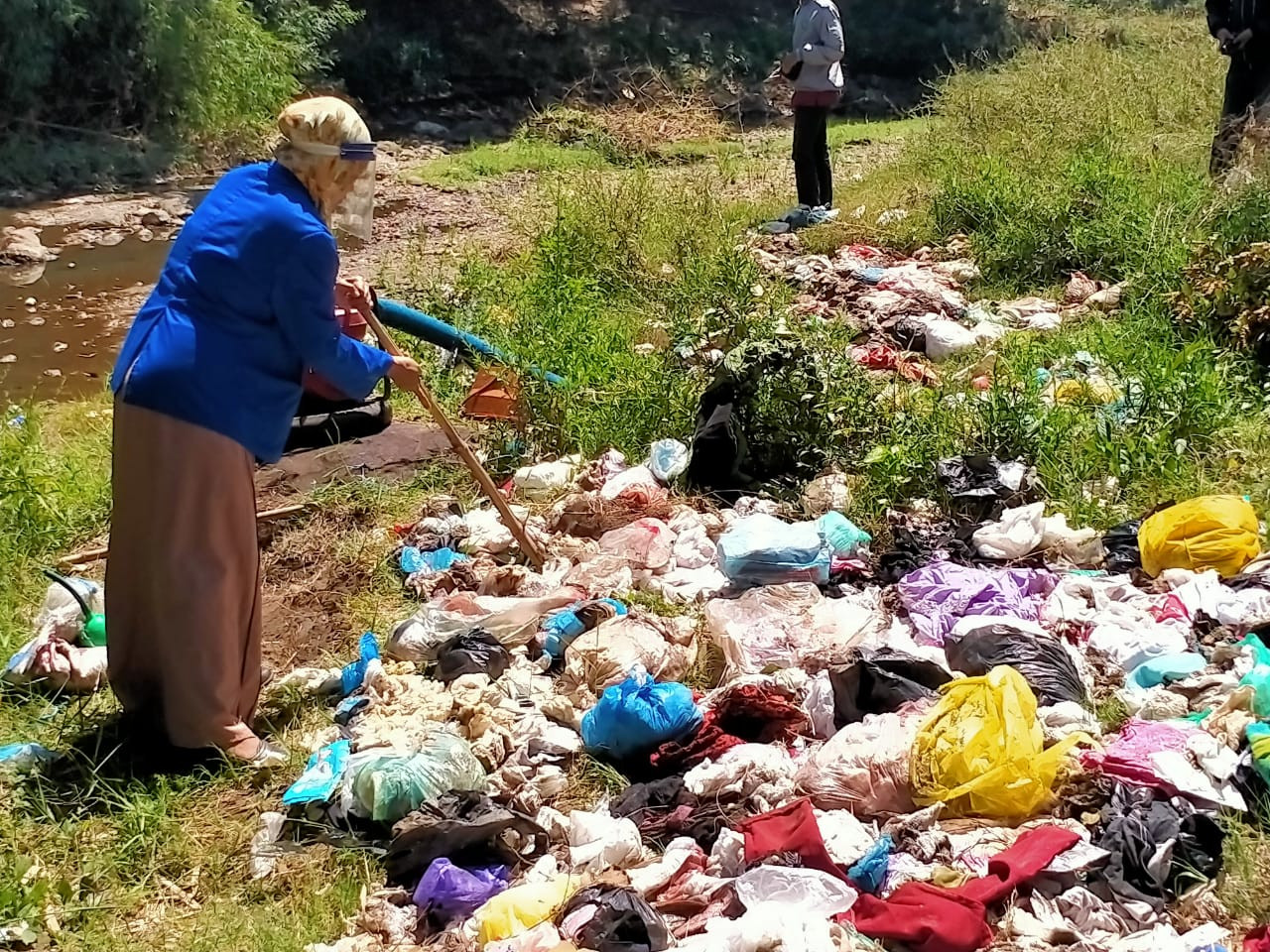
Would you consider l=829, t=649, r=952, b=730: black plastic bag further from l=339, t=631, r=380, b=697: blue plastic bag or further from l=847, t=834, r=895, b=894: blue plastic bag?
l=339, t=631, r=380, b=697: blue plastic bag

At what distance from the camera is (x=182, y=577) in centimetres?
320

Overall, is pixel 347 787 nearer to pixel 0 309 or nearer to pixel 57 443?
pixel 57 443

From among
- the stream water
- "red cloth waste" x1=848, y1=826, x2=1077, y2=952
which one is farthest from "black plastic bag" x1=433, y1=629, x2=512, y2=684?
the stream water

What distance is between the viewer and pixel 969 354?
591 cm

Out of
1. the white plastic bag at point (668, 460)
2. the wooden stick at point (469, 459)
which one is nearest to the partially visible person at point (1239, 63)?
the white plastic bag at point (668, 460)

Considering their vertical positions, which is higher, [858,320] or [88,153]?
[88,153]

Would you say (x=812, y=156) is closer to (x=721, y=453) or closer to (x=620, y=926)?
(x=721, y=453)

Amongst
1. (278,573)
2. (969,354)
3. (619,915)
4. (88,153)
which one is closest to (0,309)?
(88,153)

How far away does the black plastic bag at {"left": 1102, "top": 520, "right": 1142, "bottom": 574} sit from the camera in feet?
13.0

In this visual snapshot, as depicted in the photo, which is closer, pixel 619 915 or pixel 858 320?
pixel 619 915

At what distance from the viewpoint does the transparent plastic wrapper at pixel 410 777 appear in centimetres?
299

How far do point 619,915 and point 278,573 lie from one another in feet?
8.11

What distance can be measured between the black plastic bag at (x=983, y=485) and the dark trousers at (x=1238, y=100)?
3622 millimetres

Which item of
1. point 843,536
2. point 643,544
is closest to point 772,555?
point 843,536
